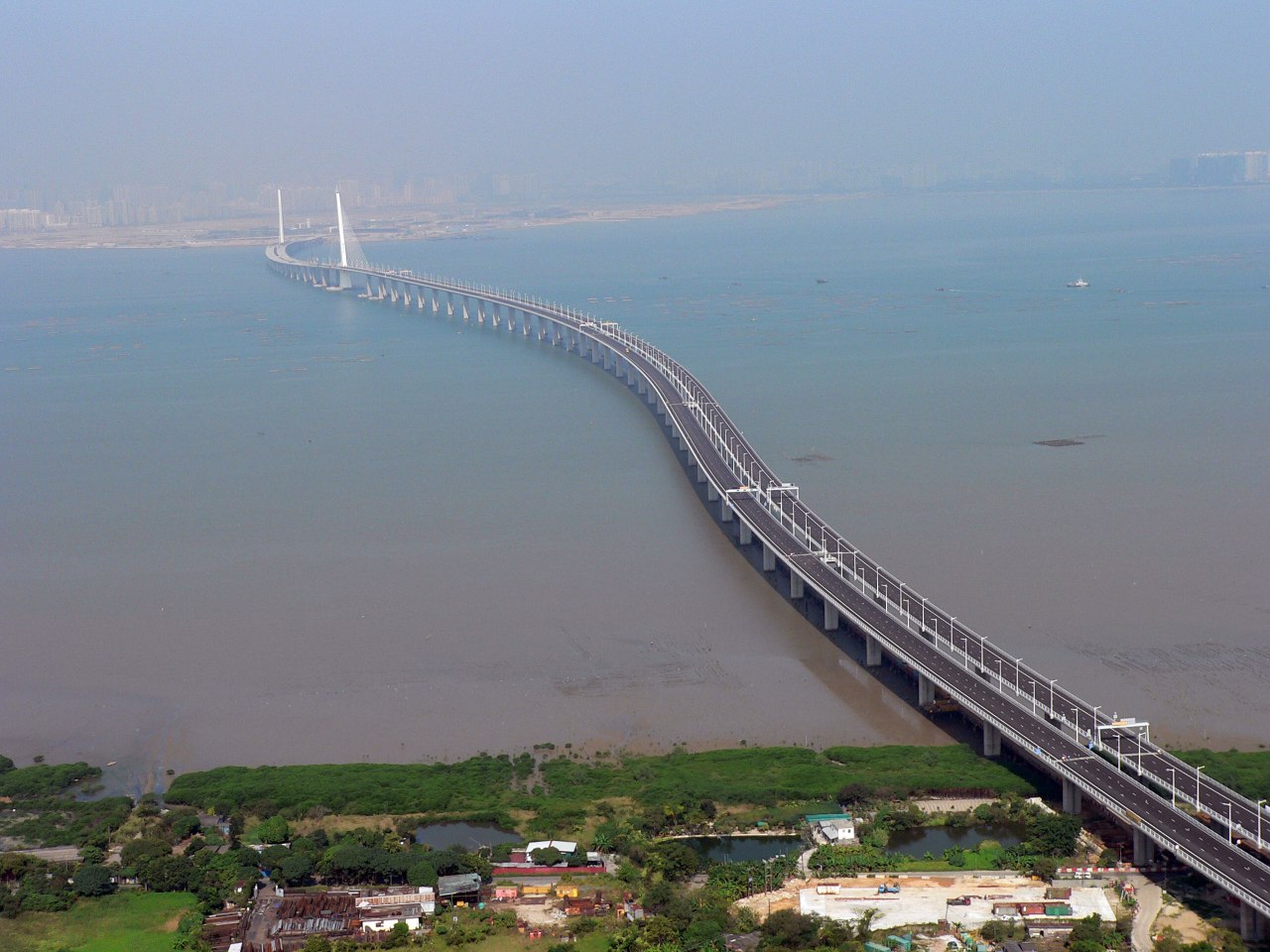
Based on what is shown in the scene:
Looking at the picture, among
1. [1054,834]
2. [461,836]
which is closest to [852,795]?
[1054,834]

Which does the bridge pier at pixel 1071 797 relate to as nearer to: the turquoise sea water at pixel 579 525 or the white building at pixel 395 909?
the turquoise sea water at pixel 579 525

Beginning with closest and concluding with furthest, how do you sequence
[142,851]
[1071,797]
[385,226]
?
1. [142,851]
2. [1071,797]
3. [385,226]

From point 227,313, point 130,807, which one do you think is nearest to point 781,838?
point 130,807

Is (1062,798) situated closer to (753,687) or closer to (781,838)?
(781,838)

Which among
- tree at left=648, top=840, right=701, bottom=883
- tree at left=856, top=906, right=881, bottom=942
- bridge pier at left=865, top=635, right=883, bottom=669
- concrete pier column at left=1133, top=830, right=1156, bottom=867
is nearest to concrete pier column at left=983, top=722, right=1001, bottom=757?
concrete pier column at left=1133, top=830, right=1156, bottom=867

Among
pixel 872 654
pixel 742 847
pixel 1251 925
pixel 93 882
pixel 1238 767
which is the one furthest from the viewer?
pixel 872 654

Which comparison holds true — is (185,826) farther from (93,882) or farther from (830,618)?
(830,618)

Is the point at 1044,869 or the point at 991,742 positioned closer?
the point at 1044,869

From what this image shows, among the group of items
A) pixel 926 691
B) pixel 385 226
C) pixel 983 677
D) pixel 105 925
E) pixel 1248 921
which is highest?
pixel 385 226
